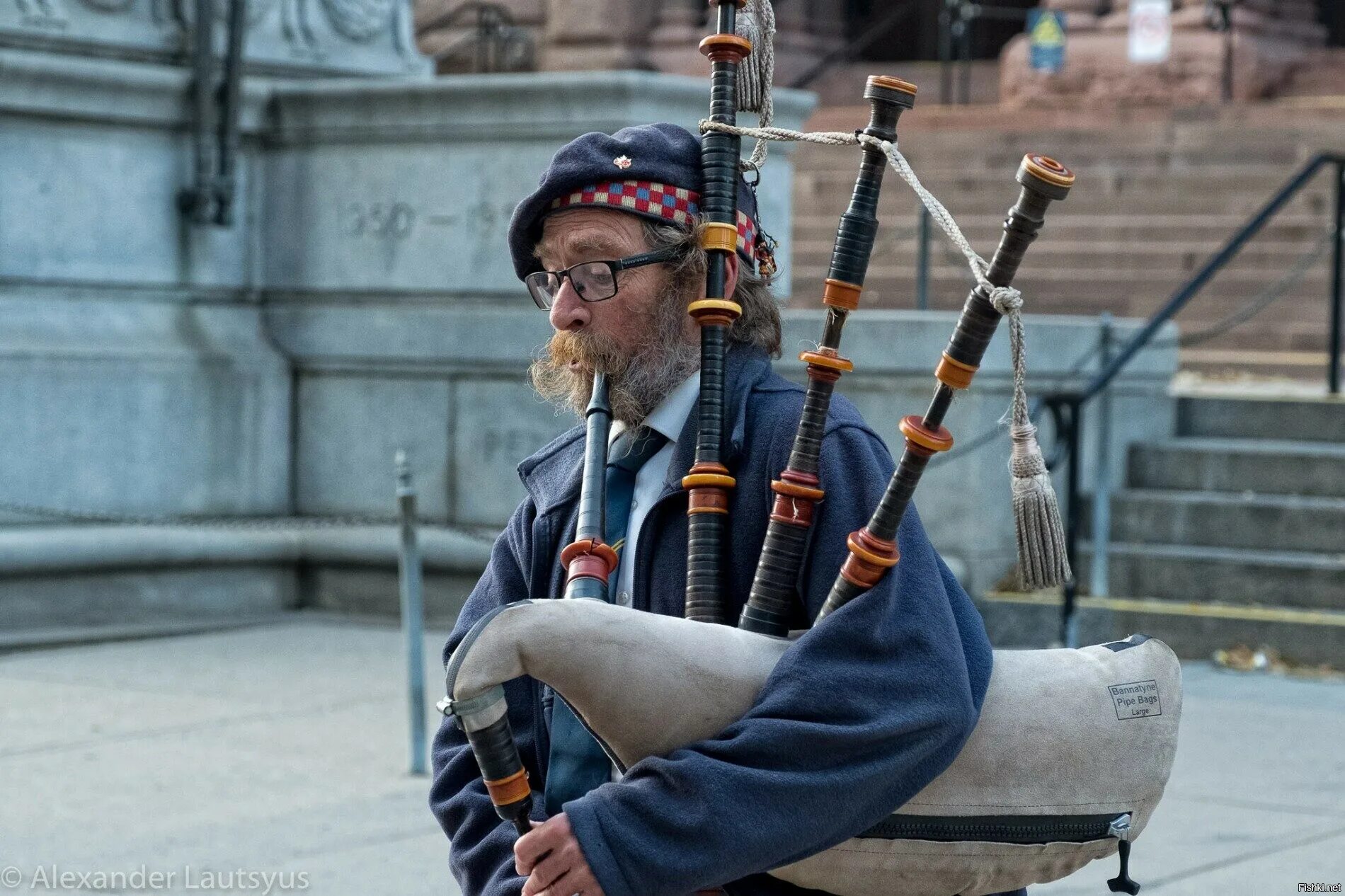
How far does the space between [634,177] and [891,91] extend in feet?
1.27

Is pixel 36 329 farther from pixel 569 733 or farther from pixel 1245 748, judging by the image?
pixel 569 733

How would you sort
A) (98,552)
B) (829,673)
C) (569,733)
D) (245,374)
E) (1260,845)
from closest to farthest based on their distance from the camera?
(829,673) → (569,733) → (1260,845) → (98,552) → (245,374)

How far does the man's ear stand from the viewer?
2.76m

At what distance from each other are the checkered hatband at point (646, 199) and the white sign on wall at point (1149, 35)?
650 inches

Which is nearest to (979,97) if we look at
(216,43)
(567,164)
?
(216,43)

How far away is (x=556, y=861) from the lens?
2408mm

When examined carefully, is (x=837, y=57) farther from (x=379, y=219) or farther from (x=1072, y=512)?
(x=1072, y=512)

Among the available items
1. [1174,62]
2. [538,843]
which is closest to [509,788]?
[538,843]

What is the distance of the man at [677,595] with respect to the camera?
240 centimetres

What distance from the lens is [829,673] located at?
7.95ft

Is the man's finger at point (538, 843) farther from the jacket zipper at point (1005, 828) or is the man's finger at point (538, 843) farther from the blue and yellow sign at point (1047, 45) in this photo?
the blue and yellow sign at point (1047, 45)

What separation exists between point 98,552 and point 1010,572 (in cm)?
381

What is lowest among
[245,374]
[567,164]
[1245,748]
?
[1245,748]

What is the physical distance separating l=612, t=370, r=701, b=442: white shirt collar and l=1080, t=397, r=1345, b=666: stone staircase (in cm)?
601
